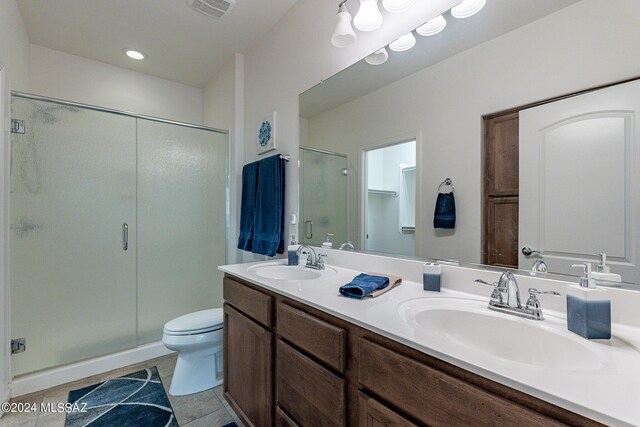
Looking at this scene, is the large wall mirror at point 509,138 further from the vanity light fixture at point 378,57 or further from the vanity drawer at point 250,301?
the vanity drawer at point 250,301

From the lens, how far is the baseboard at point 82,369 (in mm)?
1831

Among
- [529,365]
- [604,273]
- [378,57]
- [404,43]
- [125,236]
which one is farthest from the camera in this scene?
[125,236]

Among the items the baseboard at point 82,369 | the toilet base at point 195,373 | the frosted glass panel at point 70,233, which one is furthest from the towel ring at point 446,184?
the baseboard at point 82,369

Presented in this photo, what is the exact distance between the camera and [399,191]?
4.62 feet

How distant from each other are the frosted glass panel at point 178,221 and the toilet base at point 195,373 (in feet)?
2.13

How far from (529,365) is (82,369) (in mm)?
2613

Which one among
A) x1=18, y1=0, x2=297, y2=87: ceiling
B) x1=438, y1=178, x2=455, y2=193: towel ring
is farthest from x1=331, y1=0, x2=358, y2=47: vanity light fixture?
x1=438, y1=178, x2=455, y2=193: towel ring

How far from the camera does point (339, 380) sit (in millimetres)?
901

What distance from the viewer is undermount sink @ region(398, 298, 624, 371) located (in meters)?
0.70

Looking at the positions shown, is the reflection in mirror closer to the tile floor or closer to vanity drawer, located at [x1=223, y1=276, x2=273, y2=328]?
vanity drawer, located at [x1=223, y1=276, x2=273, y2=328]

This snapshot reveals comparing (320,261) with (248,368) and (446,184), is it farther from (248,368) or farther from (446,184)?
(446,184)

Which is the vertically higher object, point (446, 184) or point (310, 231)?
point (446, 184)

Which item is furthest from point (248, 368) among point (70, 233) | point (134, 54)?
point (134, 54)

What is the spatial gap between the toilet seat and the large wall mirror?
1060 millimetres
